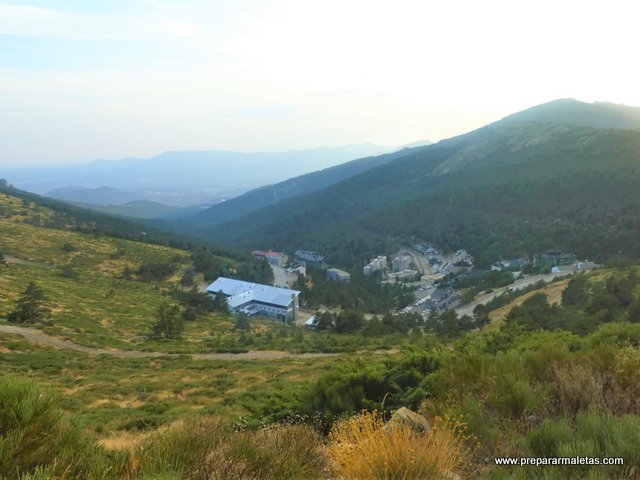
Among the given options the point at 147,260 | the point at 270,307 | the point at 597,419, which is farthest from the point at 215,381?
the point at 147,260

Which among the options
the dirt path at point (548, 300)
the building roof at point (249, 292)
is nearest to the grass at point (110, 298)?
the building roof at point (249, 292)

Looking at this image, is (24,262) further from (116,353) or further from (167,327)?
(116,353)

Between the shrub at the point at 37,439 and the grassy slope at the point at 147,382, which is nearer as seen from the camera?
the shrub at the point at 37,439

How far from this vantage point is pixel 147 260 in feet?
176

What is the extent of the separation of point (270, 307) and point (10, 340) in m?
34.0

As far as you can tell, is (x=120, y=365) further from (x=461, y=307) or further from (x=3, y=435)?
(x=461, y=307)

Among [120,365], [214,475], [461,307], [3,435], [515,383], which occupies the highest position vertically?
[3,435]

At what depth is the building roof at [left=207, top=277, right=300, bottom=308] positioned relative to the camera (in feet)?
169

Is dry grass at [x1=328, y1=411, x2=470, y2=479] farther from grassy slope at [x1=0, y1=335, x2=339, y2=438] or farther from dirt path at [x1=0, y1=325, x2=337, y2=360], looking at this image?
dirt path at [x1=0, y1=325, x2=337, y2=360]

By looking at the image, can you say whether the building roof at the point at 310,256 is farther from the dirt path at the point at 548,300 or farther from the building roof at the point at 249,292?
the dirt path at the point at 548,300

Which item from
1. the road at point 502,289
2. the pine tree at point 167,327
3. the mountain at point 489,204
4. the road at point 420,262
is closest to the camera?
the pine tree at point 167,327

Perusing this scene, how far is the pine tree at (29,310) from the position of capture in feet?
77.1

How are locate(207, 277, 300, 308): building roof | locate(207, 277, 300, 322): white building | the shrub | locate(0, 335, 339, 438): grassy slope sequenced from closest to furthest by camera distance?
the shrub
locate(0, 335, 339, 438): grassy slope
locate(207, 277, 300, 322): white building
locate(207, 277, 300, 308): building roof

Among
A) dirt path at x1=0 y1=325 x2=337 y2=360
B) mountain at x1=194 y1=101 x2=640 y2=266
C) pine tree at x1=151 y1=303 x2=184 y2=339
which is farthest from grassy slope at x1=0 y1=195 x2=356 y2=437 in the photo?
mountain at x1=194 y1=101 x2=640 y2=266
